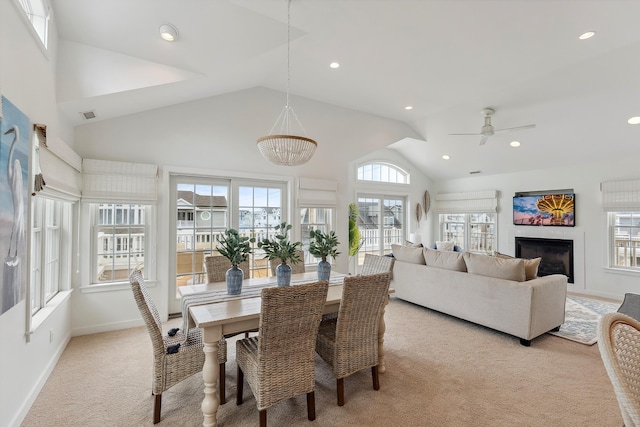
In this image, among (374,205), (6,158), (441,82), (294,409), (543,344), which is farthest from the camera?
(374,205)

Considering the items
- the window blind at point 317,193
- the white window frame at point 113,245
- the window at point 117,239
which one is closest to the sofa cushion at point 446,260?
the window blind at point 317,193

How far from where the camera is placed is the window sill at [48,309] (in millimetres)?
2441

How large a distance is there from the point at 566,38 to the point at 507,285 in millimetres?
2723

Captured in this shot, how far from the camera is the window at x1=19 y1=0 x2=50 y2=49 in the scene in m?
2.38

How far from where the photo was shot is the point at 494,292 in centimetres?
359

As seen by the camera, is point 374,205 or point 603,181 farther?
point 374,205

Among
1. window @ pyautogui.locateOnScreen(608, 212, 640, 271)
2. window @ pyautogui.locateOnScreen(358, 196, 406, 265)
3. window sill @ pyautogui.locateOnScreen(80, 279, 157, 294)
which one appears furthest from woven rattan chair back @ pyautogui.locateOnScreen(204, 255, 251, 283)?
window @ pyautogui.locateOnScreen(608, 212, 640, 271)

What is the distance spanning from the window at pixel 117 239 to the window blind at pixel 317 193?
7.45ft

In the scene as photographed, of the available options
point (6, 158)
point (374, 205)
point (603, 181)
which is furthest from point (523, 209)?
point (6, 158)

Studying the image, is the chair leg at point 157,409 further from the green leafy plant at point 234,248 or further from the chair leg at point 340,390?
the chair leg at point 340,390

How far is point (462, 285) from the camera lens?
3.92 m

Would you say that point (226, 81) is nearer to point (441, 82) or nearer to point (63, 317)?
point (441, 82)

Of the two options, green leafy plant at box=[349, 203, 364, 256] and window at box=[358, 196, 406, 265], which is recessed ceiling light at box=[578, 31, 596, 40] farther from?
window at box=[358, 196, 406, 265]

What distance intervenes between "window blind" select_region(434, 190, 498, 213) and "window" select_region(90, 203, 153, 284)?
6.82 metres
